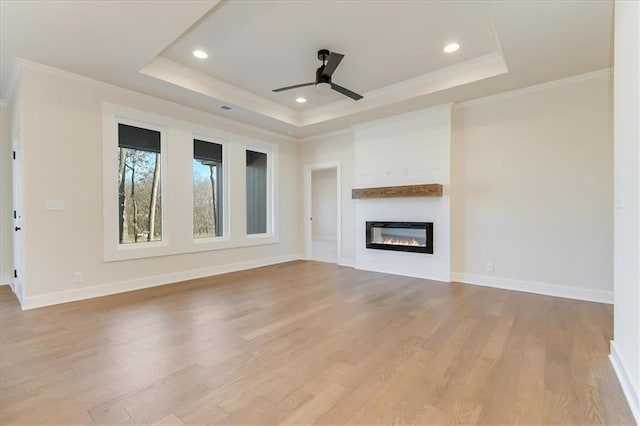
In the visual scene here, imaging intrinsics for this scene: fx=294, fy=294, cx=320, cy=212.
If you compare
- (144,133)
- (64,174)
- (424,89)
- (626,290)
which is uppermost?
(424,89)

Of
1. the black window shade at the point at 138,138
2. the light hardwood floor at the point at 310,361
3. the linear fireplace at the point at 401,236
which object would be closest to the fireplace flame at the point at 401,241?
the linear fireplace at the point at 401,236

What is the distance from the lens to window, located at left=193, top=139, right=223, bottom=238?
5258 millimetres

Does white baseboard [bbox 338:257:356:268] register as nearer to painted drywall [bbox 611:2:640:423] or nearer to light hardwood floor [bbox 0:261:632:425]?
light hardwood floor [bbox 0:261:632:425]

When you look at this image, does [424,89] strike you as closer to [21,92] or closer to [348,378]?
[348,378]

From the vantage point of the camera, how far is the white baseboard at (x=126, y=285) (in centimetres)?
349

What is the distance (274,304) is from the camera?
3555 mm

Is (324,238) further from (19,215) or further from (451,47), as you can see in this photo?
(19,215)

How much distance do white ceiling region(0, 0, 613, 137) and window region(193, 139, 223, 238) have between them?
0.99 m

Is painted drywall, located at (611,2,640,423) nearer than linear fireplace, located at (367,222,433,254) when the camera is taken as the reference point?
Yes

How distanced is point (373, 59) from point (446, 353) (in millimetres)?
3480

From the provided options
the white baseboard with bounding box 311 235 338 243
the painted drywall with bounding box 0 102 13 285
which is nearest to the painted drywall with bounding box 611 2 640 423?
the painted drywall with bounding box 0 102 13 285

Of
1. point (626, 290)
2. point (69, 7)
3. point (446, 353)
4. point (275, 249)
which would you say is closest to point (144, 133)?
point (69, 7)

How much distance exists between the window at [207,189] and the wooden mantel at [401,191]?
2.61 meters

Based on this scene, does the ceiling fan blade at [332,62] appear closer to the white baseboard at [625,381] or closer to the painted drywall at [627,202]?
the painted drywall at [627,202]
